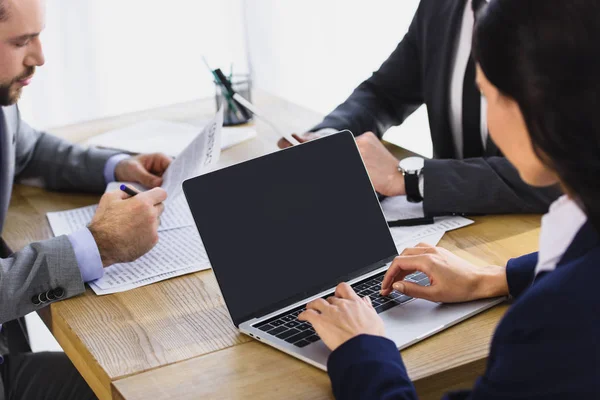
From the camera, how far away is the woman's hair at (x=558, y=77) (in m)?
0.77

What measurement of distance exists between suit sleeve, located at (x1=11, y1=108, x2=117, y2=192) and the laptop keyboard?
32.8 inches

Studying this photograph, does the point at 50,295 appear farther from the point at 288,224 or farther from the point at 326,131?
the point at 326,131

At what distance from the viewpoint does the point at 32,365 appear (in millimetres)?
1706

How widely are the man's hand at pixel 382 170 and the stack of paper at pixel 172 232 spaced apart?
321 millimetres

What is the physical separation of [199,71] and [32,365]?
8.50ft

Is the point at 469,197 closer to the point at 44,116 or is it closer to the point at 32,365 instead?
the point at 32,365

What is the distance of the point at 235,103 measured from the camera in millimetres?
2223

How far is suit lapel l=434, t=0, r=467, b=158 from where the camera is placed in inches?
74.4

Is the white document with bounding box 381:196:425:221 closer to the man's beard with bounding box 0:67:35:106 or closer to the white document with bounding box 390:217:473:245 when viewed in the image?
the white document with bounding box 390:217:473:245

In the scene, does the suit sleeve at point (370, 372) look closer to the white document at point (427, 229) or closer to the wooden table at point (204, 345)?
the wooden table at point (204, 345)

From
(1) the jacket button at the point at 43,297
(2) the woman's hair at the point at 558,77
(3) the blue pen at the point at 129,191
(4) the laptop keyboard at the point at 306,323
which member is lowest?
(1) the jacket button at the point at 43,297

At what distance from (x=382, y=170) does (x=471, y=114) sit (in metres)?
0.33

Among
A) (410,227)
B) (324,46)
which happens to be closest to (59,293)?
(410,227)

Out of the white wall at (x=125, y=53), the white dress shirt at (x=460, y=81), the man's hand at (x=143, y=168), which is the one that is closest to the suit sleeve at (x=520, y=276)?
the white dress shirt at (x=460, y=81)
